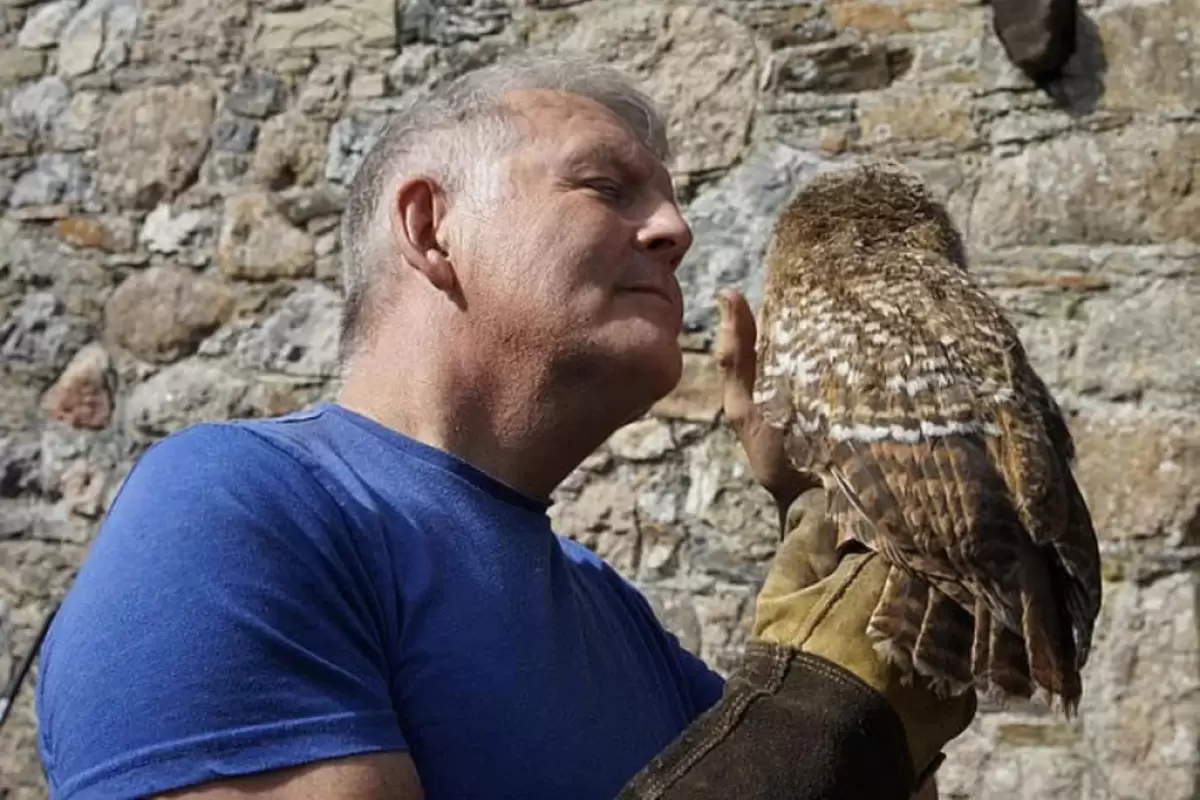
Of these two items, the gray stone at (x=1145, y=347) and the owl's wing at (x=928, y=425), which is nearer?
the owl's wing at (x=928, y=425)

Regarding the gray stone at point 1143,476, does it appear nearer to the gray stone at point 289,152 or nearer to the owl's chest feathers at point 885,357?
the owl's chest feathers at point 885,357

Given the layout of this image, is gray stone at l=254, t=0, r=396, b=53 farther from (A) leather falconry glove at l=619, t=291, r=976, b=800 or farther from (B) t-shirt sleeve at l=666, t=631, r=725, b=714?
(A) leather falconry glove at l=619, t=291, r=976, b=800

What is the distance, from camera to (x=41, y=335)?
11.6 feet

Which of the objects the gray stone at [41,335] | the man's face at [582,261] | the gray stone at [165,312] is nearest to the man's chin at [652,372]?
the man's face at [582,261]

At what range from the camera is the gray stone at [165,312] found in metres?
3.41

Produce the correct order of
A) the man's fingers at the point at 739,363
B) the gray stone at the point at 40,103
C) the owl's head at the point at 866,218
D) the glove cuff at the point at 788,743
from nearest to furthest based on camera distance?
→ the glove cuff at the point at 788,743 < the man's fingers at the point at 739,363 < the owl's head at the point at 866,218 < the gray stone at the point at 40,103

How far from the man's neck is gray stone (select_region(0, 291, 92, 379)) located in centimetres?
214

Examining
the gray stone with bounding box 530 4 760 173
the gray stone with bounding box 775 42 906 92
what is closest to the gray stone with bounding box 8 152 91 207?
the gray stone with bounding box 530 4 760 173

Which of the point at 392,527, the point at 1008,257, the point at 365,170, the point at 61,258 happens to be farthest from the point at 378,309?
the point at 61,258

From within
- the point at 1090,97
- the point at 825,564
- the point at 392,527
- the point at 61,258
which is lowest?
the point at 61,258

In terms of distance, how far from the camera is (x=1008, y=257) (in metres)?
2.79

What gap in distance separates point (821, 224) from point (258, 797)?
1168mm

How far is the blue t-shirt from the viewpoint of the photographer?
1.17m

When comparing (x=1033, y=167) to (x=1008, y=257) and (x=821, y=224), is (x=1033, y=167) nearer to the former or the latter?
(x=1008, y=257)
